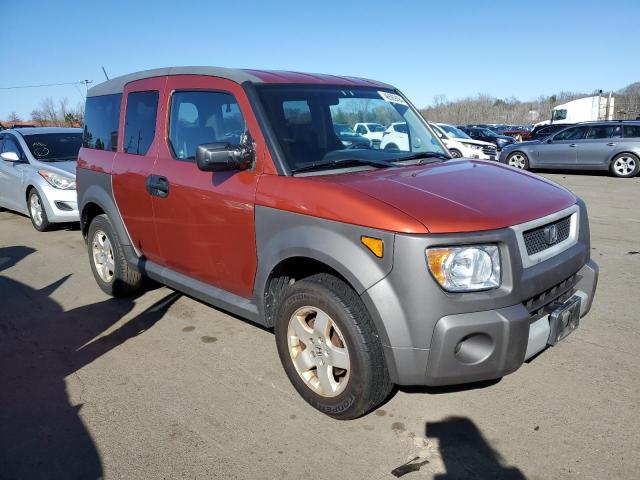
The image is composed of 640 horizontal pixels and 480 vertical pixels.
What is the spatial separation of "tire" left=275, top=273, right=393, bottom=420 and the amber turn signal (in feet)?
1.00

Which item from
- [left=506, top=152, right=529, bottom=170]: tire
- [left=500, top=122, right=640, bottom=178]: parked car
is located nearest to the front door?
[left=500, top=122, right=640, bottom=178]: parked car

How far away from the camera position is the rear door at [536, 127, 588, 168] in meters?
15.2

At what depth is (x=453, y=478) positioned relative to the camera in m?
2.47

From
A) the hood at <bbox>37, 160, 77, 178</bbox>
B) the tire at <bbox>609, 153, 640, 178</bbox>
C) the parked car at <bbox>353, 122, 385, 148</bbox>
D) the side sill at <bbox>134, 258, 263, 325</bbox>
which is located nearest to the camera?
the side sill at <bbox>134, 258, 263, 325</bbox>

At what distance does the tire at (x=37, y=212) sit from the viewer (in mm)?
8234

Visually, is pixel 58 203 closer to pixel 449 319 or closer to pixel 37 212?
pixel 37 212

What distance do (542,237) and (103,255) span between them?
4.08 m

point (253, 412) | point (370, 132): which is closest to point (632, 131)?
point (370, 132)

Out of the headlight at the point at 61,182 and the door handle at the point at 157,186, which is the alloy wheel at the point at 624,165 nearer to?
the headlight at the point at 61,182

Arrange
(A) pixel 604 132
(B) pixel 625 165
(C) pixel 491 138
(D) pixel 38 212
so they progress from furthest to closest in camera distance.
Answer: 1. (C) pixel 491 138
2. (A) pixel 604 132
3. (B) pixel 625 165
4. (D) pixel 38 212

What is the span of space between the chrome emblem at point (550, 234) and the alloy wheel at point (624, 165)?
13.4 metres

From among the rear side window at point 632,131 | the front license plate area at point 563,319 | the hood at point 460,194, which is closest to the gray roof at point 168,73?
the hood at point 460,194

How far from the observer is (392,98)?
427 cm

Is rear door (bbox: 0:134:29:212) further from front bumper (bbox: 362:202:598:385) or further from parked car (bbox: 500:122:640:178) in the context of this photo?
parked car (bbox: 500:122:640:178)
